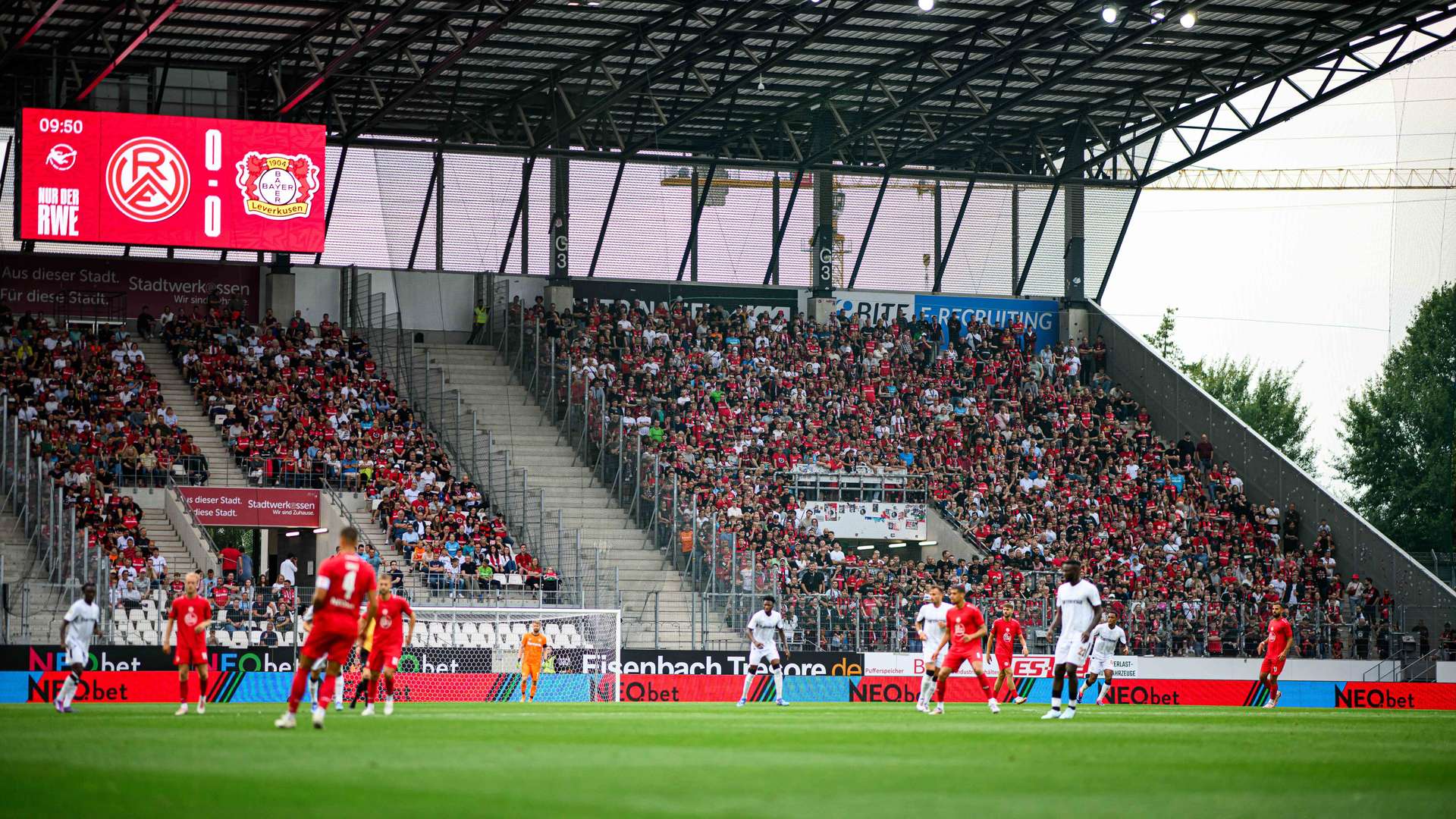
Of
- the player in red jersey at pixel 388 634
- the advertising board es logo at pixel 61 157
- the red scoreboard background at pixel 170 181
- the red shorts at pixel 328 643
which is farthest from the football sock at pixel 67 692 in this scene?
the advertising board es logo at pixel 61 157

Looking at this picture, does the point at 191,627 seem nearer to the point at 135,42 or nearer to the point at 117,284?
the point at 135,42

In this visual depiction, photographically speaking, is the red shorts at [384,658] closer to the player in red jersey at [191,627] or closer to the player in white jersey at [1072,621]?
the player in red jersey at [191,627]

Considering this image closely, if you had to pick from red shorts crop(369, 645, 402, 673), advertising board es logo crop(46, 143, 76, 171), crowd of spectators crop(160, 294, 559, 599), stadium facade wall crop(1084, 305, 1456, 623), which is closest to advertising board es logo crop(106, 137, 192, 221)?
advertising board es logo crop(46, 143, 76, 171)

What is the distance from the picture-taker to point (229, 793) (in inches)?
430

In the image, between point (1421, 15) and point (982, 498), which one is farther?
point (982, 498)

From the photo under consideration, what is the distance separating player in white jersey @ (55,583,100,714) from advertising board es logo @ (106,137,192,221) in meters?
21.2

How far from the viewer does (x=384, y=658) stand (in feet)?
76.0

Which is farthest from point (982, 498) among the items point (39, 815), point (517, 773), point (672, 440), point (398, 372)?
point (39, 815)

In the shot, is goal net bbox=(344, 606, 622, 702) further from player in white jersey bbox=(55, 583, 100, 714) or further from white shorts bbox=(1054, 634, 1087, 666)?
white shorts bbox=(1054, 634, 1087, 666)

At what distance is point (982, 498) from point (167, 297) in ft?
75.2

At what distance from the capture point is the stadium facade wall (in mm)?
46438

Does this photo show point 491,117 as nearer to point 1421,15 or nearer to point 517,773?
point 1421,15

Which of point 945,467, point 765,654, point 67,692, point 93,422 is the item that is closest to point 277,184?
point 93,422

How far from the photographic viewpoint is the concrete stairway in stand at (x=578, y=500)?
39094 millimetres
